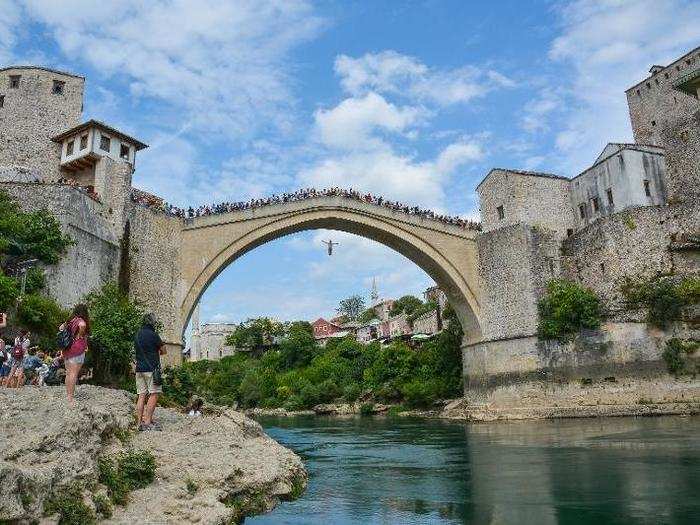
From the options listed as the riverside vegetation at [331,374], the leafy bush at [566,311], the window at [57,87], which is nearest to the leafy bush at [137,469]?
the riverside vegetation at [331,374]

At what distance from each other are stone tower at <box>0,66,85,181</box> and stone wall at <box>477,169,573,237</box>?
17974 mm

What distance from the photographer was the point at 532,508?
Result: 6875 millimetres

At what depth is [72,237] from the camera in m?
15.8

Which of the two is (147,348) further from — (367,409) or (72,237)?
(367,409)

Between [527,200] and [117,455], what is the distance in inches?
872

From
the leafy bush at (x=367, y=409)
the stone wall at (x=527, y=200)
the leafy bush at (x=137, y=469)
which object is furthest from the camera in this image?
the leafy bush at (x=367, y=409)

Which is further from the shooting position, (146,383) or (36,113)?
(36,113)

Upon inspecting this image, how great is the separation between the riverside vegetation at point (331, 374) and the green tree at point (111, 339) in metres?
2.14

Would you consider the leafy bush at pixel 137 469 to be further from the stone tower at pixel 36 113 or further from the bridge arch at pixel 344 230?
the stone tower at pixel 36 113

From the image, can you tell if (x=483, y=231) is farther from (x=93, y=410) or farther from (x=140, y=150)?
(x=93, y=410)

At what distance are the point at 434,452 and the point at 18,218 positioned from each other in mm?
12209

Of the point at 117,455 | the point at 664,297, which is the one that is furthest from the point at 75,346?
the point at 664,297

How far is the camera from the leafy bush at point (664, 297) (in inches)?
796

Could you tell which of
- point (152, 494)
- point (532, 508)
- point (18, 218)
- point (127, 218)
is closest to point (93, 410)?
point (152, 494)
